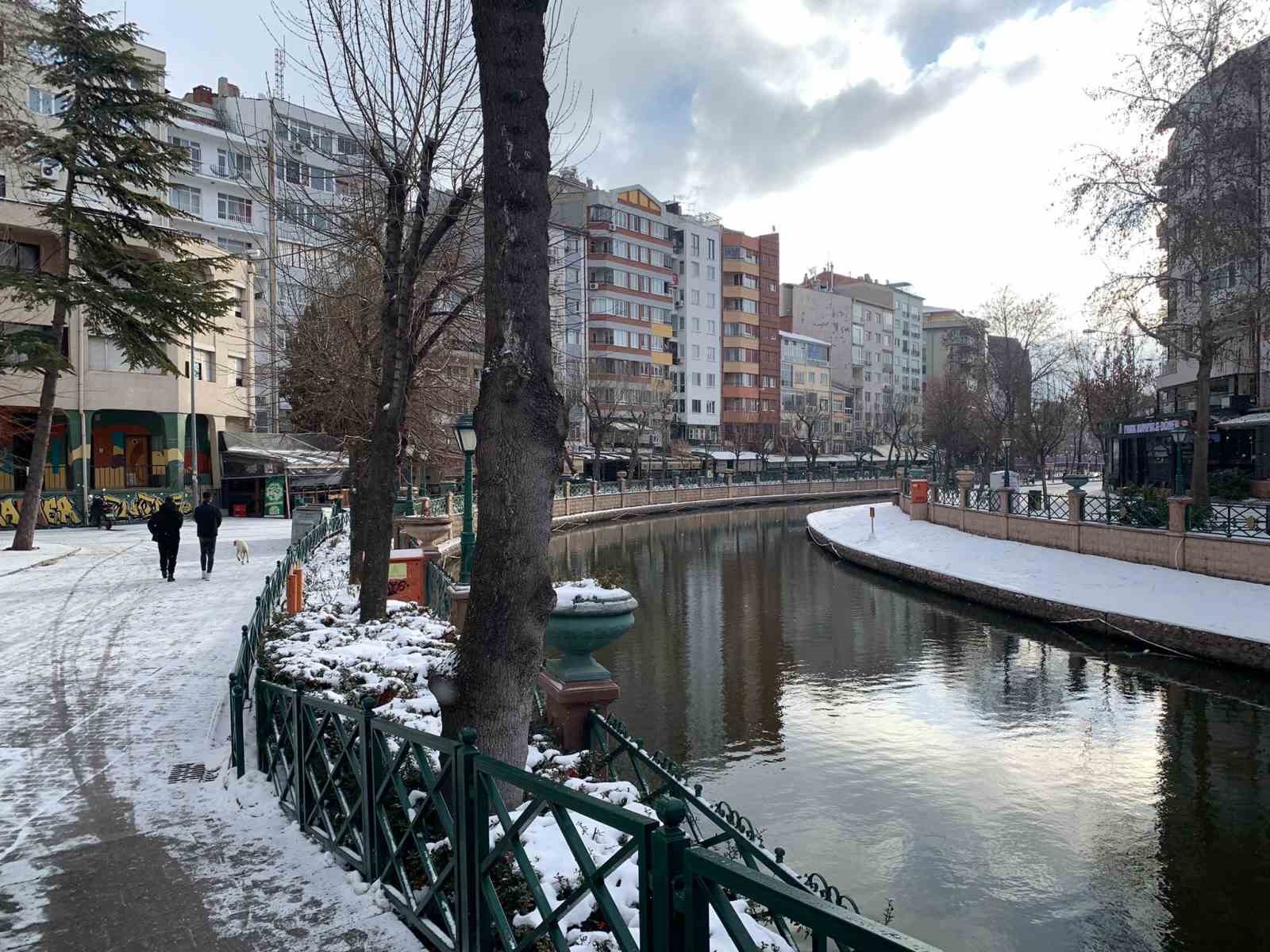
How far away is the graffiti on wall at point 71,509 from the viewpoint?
30.1 metres

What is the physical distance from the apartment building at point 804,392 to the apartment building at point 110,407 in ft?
162

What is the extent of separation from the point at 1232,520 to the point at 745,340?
202 ft

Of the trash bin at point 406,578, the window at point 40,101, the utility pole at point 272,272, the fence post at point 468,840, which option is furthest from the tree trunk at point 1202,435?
the window at point 40,101

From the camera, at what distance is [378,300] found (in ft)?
54.5

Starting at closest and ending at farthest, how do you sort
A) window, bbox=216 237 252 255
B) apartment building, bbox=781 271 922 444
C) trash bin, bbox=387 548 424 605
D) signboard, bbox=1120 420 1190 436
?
1. trash bin, bbox=387 548 424 605
2. signboard, bbox=1120 420 1190 436
3. window, bbox=216 237 252 255
4. apartment building, bbox=781 271 922 444

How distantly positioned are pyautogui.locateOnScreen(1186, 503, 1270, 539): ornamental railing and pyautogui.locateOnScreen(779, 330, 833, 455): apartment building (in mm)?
57403

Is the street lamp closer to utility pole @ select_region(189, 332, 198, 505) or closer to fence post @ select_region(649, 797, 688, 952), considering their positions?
fence post @ select_region(649, 797, 688, 952)

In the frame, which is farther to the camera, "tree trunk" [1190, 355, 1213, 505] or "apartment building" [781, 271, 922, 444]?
"apartment building" [781, 271, 922, 444]

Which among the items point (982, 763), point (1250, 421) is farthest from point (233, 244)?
point (982, 763)

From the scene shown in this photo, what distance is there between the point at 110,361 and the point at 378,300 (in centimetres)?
2292

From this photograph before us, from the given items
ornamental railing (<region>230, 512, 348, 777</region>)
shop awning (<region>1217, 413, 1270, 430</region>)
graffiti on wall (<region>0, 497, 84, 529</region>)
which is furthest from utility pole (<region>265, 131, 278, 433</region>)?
shop awning (<region>1217, 413, 1270, 430</region>)

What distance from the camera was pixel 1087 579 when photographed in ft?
69.5

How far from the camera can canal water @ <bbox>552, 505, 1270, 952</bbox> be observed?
7.66 meters

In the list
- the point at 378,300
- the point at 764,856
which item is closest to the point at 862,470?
the point at 378,300
